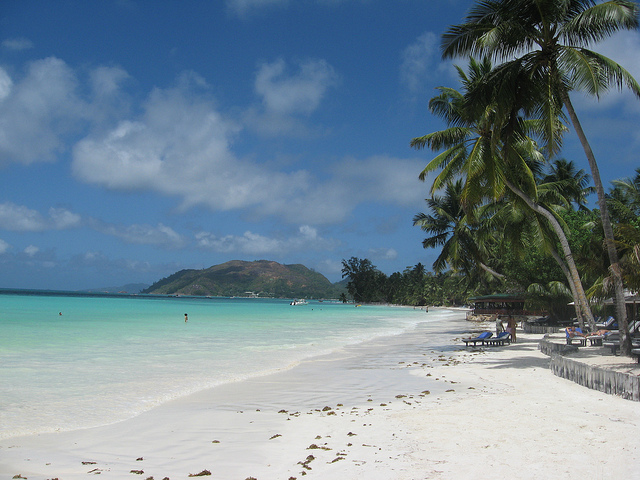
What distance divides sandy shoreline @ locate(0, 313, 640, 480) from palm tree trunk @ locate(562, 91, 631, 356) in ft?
6.52

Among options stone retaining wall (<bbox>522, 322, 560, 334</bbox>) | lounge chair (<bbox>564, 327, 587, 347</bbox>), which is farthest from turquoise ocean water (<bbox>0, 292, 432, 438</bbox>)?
stone retaining wall (<bbox>522, 322, 560, 334</bbox>)

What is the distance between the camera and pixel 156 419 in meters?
7.19

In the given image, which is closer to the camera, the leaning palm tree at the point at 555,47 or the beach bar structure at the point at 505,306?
the leaning palm tree at the point at 555,47

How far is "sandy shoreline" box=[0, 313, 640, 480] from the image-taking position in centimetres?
473

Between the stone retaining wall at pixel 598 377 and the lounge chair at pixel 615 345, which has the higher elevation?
the lounge chair at pixel 615 345

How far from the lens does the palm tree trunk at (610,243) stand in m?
9.84

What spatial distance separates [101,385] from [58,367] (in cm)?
339

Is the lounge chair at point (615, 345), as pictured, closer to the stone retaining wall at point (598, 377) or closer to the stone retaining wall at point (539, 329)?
the stone retaining wall at point (598, 377)

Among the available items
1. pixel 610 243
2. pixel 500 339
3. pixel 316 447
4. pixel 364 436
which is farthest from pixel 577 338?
pixel 316 447

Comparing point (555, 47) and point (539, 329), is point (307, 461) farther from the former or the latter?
point (539, 329)

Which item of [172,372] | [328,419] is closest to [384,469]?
[328,419]

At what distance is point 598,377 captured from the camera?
26.5ft

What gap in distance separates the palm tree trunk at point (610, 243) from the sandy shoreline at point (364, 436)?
199 cm

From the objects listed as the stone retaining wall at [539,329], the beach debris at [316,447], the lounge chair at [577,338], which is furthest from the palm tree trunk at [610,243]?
the stone retaining wall at [539,329]
